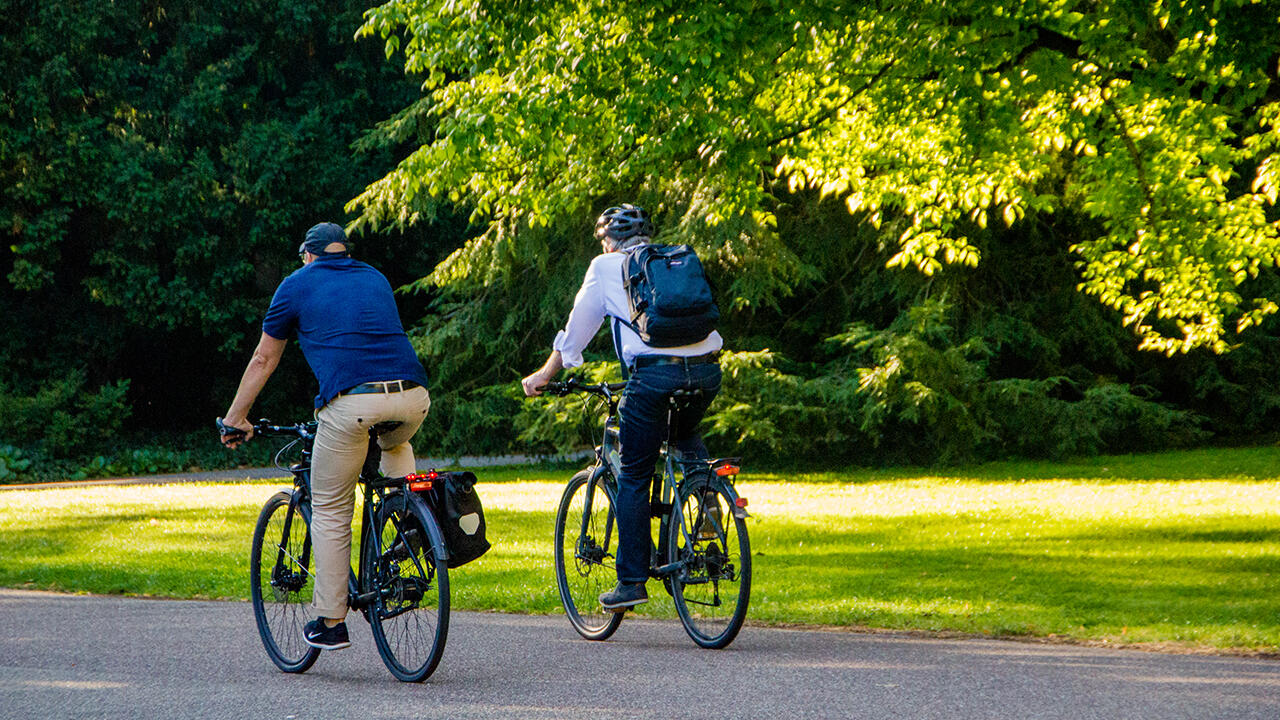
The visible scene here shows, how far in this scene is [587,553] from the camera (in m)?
Result: 6.56

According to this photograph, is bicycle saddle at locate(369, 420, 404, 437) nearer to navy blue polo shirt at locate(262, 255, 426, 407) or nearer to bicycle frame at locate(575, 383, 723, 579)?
navy blue polo shirt at locate(262, 255, 426, 407)

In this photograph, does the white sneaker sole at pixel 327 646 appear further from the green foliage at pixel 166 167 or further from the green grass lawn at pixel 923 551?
the green foliage at pixel 166 167

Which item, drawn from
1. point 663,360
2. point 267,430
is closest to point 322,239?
point 267,430

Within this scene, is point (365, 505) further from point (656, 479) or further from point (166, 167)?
point (166, 167)

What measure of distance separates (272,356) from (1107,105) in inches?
367

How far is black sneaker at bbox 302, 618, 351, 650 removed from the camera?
5.66m

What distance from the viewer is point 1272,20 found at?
8906 millimetres

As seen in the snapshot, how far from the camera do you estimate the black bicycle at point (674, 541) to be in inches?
234

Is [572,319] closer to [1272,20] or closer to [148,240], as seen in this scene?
[1272,20]

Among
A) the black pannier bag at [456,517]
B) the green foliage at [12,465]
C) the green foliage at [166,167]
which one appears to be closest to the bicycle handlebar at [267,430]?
the black pannier bag at [456,517]

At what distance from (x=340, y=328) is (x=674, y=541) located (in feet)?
5.66

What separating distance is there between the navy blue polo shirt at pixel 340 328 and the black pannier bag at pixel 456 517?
0.44 m

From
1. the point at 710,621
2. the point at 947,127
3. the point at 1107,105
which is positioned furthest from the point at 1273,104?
the point at 710,621

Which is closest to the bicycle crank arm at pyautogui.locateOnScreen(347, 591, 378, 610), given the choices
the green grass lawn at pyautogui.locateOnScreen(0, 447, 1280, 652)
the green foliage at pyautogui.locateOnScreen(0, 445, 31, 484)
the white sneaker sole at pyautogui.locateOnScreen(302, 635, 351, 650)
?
the white sneaker sole at pyautogui.locateOnScreen(302, 635, 351, 650)
